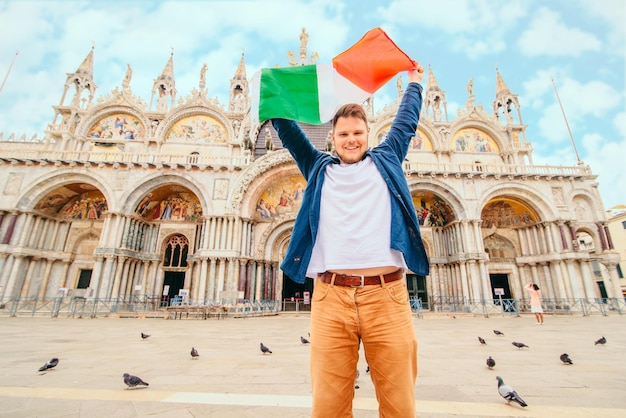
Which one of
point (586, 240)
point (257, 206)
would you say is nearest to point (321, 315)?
point (257, 206)

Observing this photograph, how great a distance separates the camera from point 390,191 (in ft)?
6.35

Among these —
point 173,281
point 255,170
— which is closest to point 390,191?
point 255,170

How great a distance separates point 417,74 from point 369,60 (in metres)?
0.63

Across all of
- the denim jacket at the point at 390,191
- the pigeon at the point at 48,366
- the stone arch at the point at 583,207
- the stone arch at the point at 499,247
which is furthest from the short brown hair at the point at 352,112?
the stone arch at the point at 583,207

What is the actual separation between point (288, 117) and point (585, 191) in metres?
24.0

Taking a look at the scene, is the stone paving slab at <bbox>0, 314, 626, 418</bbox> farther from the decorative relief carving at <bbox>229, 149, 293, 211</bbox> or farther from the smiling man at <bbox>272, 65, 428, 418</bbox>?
the decorative relief carving at <bbox>229, 149, 293, 211</bbox>

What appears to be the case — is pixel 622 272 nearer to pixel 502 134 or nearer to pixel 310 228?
pixel 502 134

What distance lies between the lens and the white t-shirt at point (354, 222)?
69.1 inches

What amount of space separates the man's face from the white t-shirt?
71 millimetres

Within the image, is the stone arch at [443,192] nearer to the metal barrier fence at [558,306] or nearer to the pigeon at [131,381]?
the metal barrier fence at [558,306]

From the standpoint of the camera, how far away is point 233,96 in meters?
23.1

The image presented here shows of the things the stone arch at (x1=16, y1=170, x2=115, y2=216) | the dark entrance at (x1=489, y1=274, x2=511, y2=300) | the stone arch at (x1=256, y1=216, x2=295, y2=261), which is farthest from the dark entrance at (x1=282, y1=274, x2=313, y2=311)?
the dark entrance at (x1=489, y1=274, x2=511, y2=300)

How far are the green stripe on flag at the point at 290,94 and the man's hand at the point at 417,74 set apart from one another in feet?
2.78

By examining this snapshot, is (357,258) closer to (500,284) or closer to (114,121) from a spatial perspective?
(500,284)
